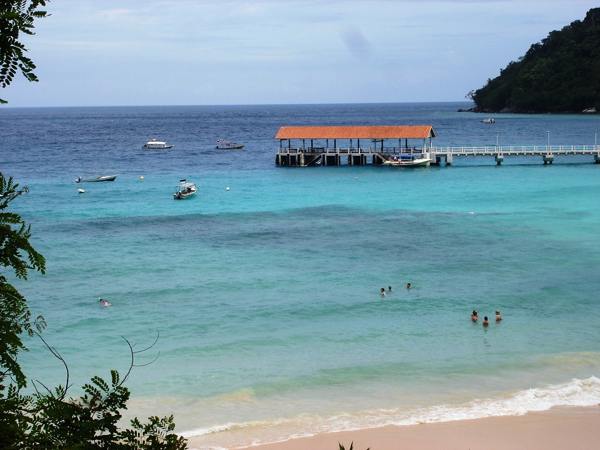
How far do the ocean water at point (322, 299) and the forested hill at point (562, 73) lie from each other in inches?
4333

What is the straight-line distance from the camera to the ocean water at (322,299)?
64.7ft

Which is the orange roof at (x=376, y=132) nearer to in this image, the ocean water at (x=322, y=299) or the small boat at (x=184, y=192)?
the ocean water at (x=322, y=299)

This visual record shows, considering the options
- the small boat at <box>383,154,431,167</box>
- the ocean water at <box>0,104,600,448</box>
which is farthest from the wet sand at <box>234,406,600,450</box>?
the small boat at <box>383,154,431,167</box>

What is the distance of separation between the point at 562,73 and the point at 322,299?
14803cm

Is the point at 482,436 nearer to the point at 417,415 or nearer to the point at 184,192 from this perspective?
the point at 417,415

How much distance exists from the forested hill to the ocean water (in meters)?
110

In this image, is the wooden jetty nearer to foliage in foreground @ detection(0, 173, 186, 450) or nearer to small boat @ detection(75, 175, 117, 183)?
small boat @ detection(75, 175, 117, 183)

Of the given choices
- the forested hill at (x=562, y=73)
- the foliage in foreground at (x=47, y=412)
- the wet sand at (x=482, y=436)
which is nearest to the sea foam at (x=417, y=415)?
the wet sand at (x=482, y=436)

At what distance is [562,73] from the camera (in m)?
163

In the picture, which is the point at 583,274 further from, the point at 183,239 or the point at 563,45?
the point at 563,45

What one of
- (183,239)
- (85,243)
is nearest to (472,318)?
(183,239)

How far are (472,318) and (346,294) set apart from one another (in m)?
4.84

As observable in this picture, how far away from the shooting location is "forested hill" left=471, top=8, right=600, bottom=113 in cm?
15812

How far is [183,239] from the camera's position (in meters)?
38.0
